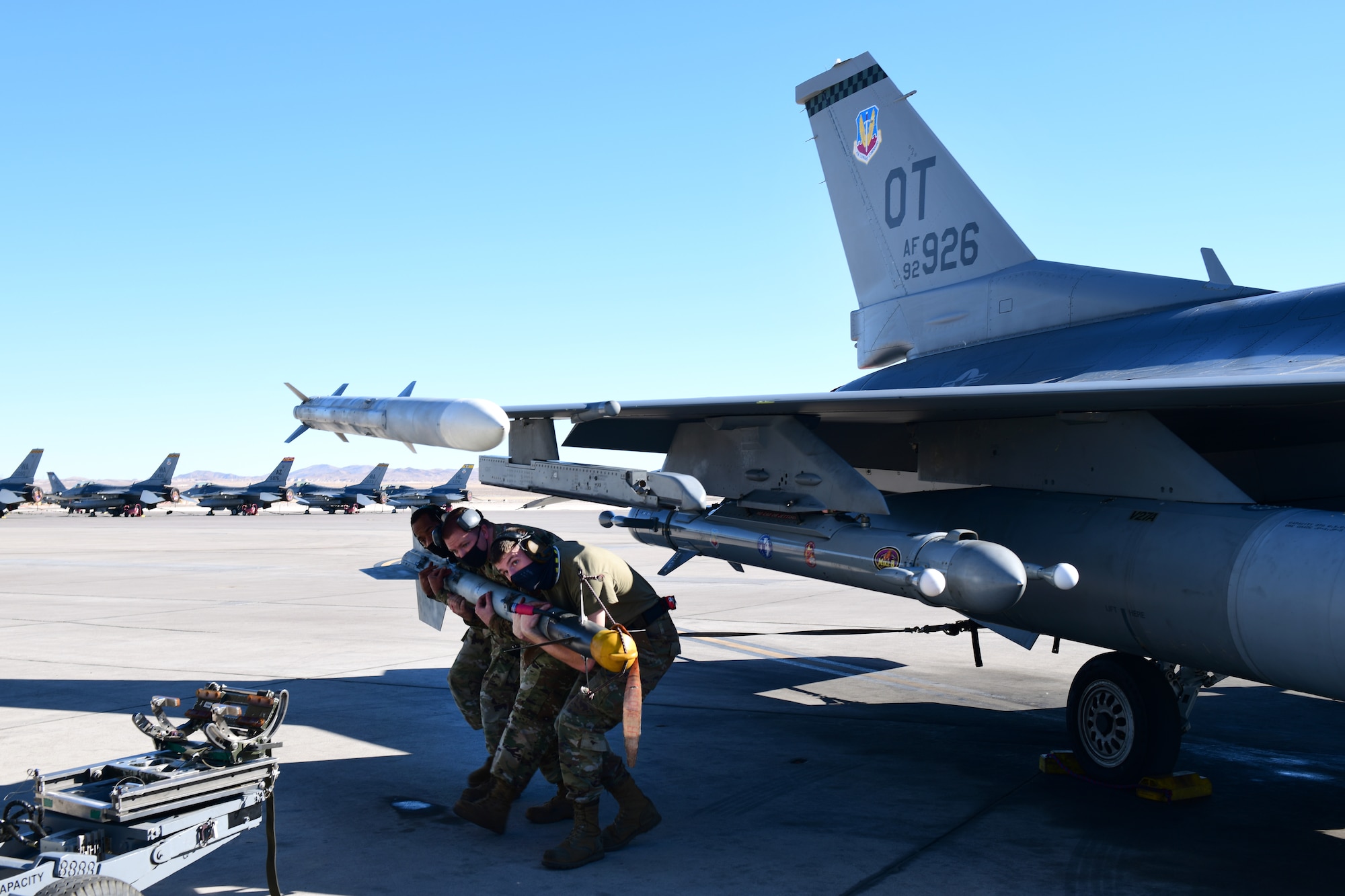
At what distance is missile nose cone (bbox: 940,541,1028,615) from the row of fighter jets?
51.0m

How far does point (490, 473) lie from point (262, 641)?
565cm

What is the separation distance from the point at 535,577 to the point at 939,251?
19.6 ft

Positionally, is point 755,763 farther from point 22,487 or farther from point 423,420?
point 22,487

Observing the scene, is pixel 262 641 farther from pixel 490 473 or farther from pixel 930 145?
pixel 930 145

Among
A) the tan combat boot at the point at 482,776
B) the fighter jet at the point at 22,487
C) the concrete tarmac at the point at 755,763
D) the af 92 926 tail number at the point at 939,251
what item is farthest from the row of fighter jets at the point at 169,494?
the tan combat boot at the point at 482,776

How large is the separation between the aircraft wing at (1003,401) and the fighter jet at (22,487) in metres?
55.8

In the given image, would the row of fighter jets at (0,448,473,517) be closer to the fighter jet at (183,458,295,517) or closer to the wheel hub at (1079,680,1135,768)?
the fighter jet at (183,458,295,517)

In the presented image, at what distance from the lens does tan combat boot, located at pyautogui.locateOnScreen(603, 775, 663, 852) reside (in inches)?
201

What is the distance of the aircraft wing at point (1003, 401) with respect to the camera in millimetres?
5125

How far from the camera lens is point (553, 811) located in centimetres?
556

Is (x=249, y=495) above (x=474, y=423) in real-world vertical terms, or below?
below

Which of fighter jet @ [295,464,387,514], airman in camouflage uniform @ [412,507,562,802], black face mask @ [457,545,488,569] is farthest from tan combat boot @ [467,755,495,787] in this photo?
fighter jet @ [295,464,387,514]

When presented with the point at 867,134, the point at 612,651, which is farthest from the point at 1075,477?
the point at 867,134

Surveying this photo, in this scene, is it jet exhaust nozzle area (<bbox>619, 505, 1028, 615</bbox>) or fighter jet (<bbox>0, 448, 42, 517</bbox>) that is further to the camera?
fighter jet (<bbox>0, 448, 42, 517</bbox>)
